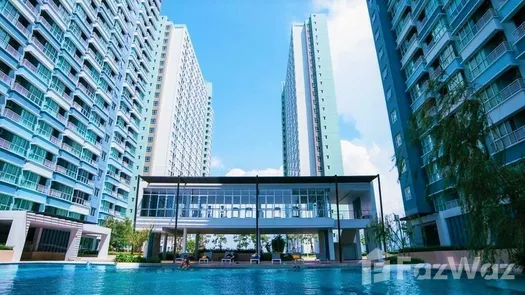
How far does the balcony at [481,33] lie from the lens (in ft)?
71.1

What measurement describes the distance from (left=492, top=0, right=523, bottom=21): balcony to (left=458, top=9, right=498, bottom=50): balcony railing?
42 cm

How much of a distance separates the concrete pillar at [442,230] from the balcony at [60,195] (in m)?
40.6

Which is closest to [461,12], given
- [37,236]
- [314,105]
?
[37,236]

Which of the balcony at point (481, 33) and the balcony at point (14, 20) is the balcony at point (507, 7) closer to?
the balcony at point (481, 33)

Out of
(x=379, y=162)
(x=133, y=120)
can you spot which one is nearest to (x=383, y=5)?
(x=379, y=162)

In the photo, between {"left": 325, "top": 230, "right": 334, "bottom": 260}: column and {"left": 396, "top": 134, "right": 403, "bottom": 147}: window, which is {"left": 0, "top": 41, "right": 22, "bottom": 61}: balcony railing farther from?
{"left": 396, "top": 134, "right": 403, "bottom": 147}: window

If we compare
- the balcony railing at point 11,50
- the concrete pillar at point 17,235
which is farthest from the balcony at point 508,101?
the balcony railing at point 11,50

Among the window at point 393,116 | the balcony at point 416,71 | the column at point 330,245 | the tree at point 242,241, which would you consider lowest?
the column at point 330,245

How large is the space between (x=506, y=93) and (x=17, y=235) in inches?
1513

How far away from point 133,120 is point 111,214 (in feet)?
56.3

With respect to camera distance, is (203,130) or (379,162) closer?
(379,162)

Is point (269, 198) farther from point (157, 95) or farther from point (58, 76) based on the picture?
point (157, 95)

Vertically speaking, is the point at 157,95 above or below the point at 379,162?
above

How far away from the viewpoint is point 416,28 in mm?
32969
